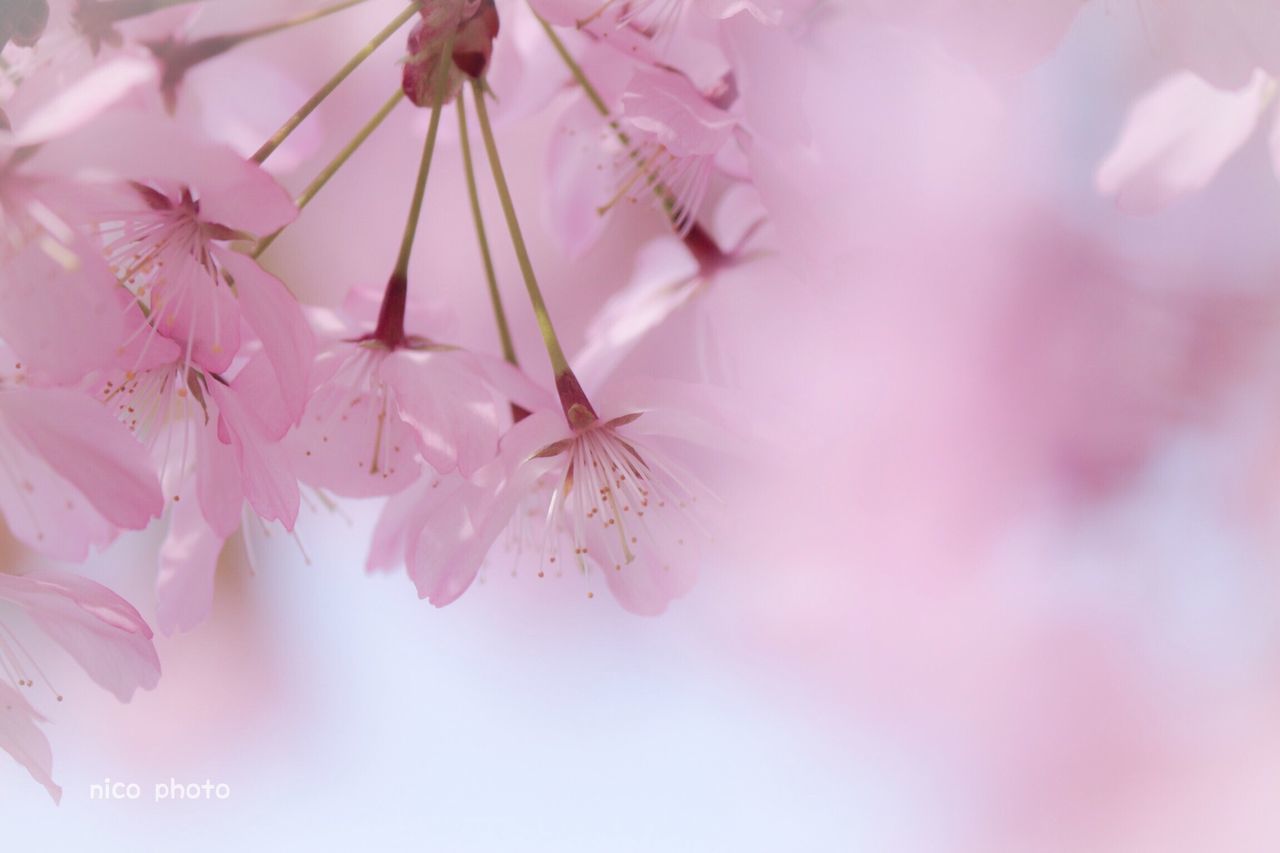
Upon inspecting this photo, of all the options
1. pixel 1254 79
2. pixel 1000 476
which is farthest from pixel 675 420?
pixel 1000 476

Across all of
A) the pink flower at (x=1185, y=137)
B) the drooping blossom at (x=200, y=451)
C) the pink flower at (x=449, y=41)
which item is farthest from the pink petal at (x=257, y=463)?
the pink flower at (x=1185, y=137)

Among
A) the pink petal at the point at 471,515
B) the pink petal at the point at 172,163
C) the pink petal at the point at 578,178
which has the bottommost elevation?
the pink petal at the point at 471,515

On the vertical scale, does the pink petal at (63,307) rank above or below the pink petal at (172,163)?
below

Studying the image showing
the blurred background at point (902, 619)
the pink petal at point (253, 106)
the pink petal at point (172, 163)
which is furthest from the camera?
the blurred background at point (902, 619)

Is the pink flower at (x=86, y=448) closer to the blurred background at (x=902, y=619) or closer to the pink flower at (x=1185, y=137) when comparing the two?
the blurred background at (x=902, y=619)

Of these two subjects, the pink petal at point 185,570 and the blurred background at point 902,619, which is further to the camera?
the blurred background at point 902,619

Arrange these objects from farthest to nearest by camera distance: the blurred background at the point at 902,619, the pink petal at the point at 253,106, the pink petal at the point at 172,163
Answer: the blurred background at the point at 902,619, the pink petal at the point at 253,106, the pink petal at the point at 172,163

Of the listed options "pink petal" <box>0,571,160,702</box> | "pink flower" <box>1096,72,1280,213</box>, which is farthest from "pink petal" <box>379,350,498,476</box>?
"pink flower" <box>1096,72,1280,213</box>

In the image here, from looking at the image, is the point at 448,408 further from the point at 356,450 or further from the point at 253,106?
the point at 253,106

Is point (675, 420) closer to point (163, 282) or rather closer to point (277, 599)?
point (163, 282)
